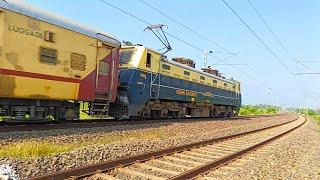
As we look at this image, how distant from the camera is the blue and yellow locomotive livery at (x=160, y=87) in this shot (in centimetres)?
1888

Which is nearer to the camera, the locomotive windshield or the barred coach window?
the locomotive windshield

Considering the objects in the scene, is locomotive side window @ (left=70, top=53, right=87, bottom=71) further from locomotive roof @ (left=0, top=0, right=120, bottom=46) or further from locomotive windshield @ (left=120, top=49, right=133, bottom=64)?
locomotive windshield @ (left=120, top=49, right=133, bottom=64)

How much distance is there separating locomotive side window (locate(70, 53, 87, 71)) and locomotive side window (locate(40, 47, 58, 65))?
88 cm

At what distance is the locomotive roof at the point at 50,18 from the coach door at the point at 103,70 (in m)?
0.42


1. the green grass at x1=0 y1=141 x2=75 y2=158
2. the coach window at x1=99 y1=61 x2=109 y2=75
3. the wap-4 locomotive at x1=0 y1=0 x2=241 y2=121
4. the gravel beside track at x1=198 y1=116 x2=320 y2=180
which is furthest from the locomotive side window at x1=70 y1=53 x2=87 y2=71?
the gravel beside track at x1=198 y1=116 x2=320 y2=180

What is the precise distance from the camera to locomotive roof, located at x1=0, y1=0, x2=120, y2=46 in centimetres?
1162

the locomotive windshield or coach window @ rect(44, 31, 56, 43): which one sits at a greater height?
the locomotive windshield

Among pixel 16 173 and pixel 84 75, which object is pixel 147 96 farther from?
pixel 16 173

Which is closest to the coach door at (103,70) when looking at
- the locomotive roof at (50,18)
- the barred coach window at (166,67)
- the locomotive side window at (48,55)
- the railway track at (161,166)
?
the locomotive roof at (50,18)

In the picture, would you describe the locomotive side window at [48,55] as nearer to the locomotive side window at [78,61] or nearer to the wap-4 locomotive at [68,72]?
the wap-4 locomotive at [68,72]

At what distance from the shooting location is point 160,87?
70.5 feet

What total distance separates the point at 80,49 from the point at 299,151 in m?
9.16

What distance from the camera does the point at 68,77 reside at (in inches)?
547

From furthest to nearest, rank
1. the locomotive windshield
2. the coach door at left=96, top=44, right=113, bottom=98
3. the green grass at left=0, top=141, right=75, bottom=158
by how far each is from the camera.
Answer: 1. the locomotive windshield
2. the coach door at left=96, top=44, right=113, bottom=98
3. the green grass at left=0, top=141, right=75, bottom=158
